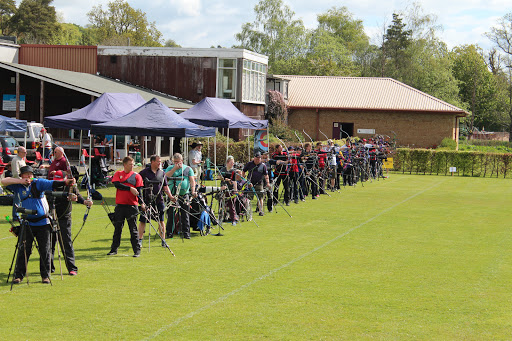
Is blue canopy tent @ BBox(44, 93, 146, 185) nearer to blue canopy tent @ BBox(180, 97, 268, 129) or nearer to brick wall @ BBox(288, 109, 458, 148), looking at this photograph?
blue canopy tent @ BBox(180, 97, 268, 129)

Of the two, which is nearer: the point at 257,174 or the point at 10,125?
the point at 257,174

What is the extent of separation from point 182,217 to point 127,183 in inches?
106

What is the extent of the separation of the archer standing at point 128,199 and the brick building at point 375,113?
3928 centimetres

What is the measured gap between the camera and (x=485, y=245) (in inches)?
555

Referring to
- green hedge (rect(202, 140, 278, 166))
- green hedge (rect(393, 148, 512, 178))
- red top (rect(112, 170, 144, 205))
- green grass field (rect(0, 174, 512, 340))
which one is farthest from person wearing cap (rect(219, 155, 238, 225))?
green hedge (rect(393, 148, 512, 178))

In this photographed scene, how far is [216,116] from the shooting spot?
26031mm

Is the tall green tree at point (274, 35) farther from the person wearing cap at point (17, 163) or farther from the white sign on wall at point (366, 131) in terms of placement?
the person wearing cap at point (17, 163)

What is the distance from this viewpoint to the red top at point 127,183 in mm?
11953

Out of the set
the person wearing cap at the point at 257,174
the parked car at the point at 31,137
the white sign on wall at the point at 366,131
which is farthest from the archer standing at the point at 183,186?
the white sign on wall at the point at 366,131

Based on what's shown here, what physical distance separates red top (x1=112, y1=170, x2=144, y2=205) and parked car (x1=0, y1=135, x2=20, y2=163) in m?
12.7

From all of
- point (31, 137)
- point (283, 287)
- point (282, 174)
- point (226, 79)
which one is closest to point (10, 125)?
point (31, 137)

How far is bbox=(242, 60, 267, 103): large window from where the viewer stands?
44.7 m

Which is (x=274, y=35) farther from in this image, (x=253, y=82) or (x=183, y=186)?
(x=183, y=186)

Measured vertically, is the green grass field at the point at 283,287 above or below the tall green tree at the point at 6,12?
below
